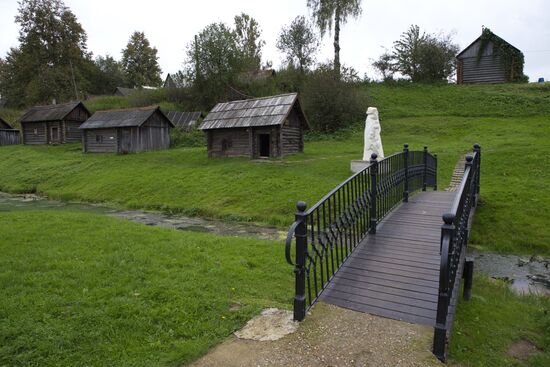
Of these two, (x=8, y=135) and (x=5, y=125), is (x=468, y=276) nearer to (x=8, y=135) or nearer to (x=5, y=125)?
(x=8, y=135)

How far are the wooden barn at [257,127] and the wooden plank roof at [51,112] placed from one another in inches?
738

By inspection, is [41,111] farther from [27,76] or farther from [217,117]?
[217,117]

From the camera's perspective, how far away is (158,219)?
15.0 meters

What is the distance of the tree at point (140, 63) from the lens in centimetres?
6141

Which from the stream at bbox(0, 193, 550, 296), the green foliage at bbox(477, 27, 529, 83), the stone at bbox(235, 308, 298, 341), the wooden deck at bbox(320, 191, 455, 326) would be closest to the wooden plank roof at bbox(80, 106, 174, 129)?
the stream at bbox(0, 193, 550, 296)

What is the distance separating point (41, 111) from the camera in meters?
38.0

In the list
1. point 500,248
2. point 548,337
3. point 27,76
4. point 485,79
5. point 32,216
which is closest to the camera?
point 548,337

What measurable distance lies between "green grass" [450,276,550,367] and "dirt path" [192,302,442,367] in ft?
2.40

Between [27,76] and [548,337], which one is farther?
[27,76]

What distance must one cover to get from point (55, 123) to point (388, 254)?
38.3m

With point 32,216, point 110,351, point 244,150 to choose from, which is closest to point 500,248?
point 110,351

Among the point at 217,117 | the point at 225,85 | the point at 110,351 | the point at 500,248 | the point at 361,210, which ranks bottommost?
the point at 500,248

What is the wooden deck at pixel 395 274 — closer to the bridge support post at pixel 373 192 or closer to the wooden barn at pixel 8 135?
the bridge support post at pixel 373 192

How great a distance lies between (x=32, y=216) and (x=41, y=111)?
103ft
